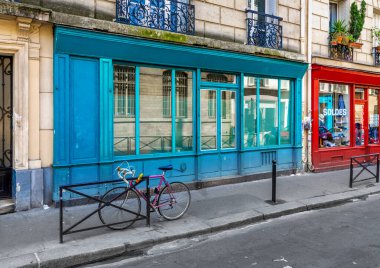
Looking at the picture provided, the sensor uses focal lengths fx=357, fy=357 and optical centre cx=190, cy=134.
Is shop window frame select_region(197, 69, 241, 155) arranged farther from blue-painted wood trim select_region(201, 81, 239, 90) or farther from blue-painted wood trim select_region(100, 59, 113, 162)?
blue-painted wood trim select_region(100, 59, 113, 162)

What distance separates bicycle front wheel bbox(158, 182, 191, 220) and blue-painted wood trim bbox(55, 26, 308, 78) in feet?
10.1

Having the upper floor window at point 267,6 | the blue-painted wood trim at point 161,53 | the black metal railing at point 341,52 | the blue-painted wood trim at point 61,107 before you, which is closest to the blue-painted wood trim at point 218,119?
the blue-painted wood trim at point 161,53

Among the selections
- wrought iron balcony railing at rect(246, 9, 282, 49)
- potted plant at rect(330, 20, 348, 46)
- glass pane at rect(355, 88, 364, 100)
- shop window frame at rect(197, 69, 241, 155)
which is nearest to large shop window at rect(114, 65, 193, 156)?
shop window frame at rect(197, 69, 241, 155)

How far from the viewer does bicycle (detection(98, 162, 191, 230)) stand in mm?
5527

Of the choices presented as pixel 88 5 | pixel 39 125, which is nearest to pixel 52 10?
pixel 88 5

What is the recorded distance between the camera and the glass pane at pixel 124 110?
25.5ft

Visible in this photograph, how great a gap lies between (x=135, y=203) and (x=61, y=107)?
254 cm

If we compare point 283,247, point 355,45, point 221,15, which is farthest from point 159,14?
point 355,45

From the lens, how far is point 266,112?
34.3 feet

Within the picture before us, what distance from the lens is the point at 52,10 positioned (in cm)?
668

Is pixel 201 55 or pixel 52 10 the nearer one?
pixel 52 10

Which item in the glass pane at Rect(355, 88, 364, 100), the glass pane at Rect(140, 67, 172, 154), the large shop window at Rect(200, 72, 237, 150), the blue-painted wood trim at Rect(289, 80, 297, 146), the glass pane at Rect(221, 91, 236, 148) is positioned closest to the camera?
the glass pane at Rect(140, 67, 172, 154)

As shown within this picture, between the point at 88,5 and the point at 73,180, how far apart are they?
3.51m

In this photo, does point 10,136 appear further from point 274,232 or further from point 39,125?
point 274,232
